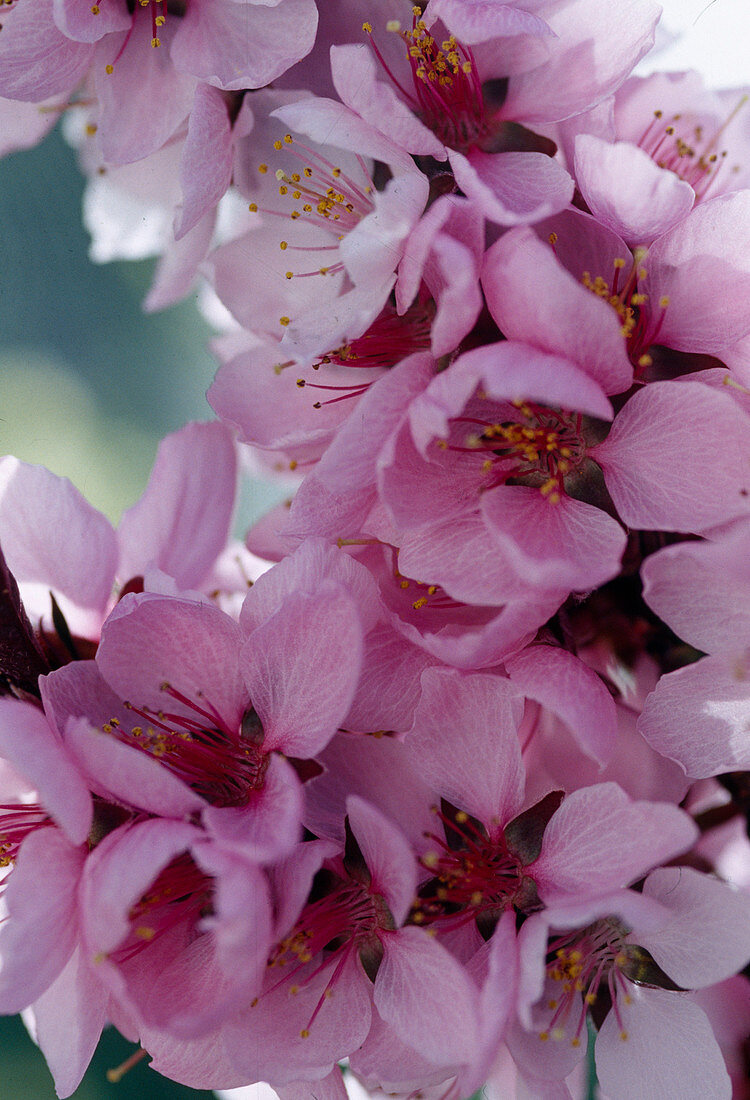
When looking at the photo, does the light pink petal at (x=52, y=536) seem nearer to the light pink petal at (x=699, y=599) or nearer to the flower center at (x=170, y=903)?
the flower center at (x=170, y=903)

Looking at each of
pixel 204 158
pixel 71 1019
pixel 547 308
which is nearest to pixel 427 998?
pixel 71 1019

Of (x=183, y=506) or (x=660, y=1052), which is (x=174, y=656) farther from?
(x=660, y=1052)

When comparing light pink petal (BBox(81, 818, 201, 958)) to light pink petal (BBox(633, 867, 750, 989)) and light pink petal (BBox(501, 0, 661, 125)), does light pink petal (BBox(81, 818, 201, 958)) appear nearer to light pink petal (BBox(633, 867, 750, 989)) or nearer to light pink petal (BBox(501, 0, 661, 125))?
light pink petal (BBox(633, 867, 750, 989))

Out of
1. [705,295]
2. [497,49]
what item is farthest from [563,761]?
[497,49]

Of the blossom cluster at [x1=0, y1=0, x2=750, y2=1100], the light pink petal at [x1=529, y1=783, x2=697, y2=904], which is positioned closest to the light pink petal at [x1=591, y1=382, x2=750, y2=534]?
the blossom cluster at [x1=0, y1=0, x2=750, y2=1100]

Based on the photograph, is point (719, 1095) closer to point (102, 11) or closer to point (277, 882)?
point (277, 882)
